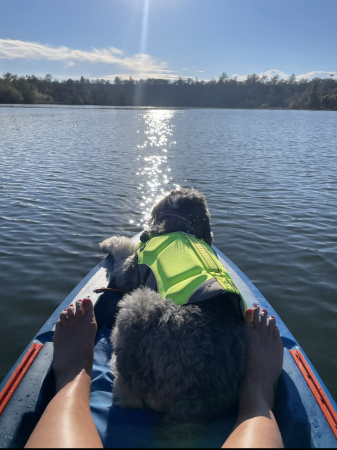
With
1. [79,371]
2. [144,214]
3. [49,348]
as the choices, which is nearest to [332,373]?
[79,371]

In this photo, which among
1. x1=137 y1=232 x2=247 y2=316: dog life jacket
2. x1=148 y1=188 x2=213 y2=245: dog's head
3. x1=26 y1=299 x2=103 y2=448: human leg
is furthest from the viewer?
x1=148 y1=188 x2=213 y2=245: dog's head

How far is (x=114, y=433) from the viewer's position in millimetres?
2387

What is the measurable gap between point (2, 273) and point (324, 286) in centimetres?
587

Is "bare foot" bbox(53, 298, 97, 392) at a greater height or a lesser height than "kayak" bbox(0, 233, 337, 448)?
greater

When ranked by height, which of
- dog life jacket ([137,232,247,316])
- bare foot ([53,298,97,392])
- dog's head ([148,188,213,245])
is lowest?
bare foot ([53,298,97,392])

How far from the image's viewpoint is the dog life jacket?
2.55 meters

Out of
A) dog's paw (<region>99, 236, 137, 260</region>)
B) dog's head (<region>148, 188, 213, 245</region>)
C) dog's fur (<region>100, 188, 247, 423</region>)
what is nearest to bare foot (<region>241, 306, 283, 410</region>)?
dog's fur (<region>100, 188, 247, 423</region>)

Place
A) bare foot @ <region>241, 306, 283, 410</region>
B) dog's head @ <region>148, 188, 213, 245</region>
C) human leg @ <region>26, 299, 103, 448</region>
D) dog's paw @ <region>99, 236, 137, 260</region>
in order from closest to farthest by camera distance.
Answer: human leg @ <region>26, 299, 103, 448</region> → bare foot @ <region>241, 306, 283, 410</region> → dog's head @ <region>148, 188, 213, 245</region> → dog's paw @ <region>99, 236, 137, 260</region>

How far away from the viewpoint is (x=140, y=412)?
254 cm

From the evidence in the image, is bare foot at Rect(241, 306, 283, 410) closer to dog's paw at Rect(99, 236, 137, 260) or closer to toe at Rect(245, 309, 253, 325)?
toe at Rect(245, 309, 253, 325)

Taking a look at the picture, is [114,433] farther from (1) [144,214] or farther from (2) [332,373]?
(1) [144,214]

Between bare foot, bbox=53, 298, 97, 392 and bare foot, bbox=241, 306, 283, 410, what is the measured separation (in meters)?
1.43

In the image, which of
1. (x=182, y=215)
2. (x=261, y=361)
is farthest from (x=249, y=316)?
(x=182, y=215)

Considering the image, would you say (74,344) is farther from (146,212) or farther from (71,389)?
(146,212)
